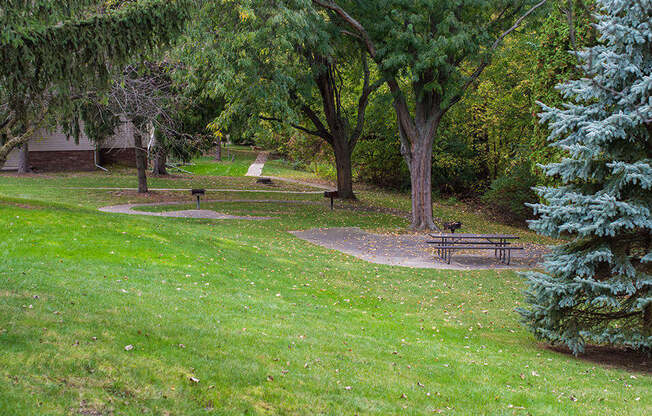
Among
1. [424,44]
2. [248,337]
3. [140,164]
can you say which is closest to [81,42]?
[248,337]

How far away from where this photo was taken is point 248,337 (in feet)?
24.6

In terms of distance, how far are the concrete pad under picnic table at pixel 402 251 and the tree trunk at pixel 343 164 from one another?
905 cm

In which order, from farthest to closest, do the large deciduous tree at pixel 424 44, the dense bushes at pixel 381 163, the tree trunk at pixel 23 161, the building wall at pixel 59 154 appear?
the dense bushes at pixel 381 163 → the building wall at pixel 59 154 → the tree trunk at pixel 23 161 → the large deciduous tree at pixel 424 44

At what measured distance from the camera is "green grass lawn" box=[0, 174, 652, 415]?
5461 millimetres

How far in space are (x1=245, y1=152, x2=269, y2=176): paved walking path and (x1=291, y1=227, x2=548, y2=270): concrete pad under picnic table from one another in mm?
26373

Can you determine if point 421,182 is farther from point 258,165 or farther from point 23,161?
point 258,165

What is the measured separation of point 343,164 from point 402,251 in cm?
1295


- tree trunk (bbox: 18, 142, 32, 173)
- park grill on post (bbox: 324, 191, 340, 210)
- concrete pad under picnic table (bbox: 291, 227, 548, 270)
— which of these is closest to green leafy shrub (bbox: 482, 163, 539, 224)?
concrete pad under picnic table (bbox: 291, 227, 548, 270)

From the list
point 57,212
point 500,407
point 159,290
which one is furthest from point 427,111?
point 500,407

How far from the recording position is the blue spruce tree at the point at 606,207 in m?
8.28

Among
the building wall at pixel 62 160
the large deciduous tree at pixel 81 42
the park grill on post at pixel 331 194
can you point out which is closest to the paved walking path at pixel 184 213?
the park grill on post at pixel 331 194

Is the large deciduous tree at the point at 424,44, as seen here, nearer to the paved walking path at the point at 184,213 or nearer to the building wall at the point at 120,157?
the paved walking path at the point at 184,213

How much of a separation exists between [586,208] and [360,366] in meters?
4.20

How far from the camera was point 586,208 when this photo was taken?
8.62 m
